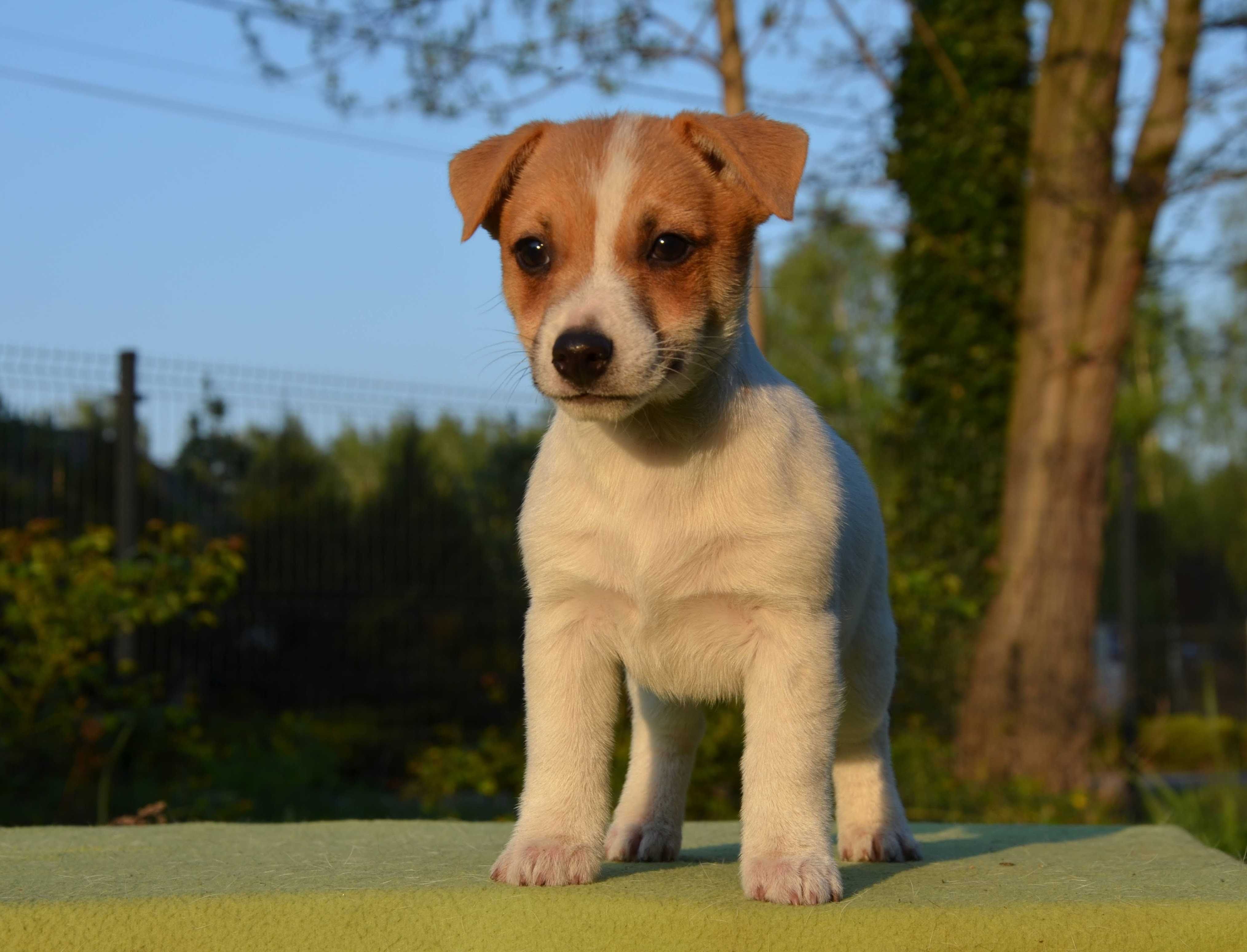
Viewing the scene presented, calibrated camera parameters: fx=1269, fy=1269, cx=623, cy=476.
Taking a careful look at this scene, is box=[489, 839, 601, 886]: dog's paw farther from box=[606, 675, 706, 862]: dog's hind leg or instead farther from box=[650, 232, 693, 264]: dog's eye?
box=[650, 232, 693, 264]: dog's eye

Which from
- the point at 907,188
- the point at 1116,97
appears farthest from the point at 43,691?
the point at 907,188

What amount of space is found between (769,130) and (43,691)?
6.61m

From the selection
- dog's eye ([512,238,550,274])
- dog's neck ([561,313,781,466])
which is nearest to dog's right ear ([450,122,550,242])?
dog's eye ([512,238,550,274])

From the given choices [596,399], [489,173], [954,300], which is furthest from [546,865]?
[954,300]

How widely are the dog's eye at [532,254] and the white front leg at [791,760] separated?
1.12 m

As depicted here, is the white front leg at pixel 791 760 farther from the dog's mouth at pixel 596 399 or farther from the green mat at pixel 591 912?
the dog's mouth at pixel 596 399

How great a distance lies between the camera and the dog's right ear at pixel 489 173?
358cm

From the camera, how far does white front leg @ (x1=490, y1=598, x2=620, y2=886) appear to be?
3303 mm

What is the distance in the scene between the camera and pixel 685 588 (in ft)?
10.8

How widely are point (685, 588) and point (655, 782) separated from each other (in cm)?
97

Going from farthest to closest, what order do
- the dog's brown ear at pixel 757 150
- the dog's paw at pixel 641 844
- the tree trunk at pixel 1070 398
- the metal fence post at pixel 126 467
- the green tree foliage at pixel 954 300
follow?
1. the green tree foliage at pixel 954 300
2. the tree trunk at pixel 1070 398
3. the metal fence post at pixel 126 467
4. the dog's paw at pixel 641 844
5. the dog's brown ear at pixel 757 150

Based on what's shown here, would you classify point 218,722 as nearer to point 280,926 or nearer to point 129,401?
point 129,401

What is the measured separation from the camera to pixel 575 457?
3500 millimetres

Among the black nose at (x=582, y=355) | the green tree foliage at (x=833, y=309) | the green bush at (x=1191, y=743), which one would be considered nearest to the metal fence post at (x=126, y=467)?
the black nose at (x=582, y=355)
